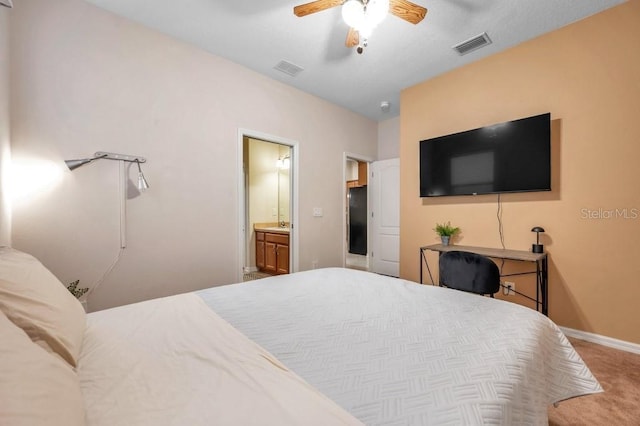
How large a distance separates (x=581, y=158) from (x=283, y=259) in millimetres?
3781

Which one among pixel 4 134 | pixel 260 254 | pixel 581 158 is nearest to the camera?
pixel 4 134

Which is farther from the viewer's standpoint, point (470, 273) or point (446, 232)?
point (446, 232)

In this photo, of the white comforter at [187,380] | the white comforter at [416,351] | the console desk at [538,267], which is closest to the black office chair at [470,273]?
the console desk at [538,267]

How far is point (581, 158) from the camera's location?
2395 millimetres

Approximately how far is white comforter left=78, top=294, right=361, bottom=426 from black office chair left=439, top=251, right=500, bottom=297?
6.05ft

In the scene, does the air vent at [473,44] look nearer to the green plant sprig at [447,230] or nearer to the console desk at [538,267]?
the green plant sprig at [447,230]

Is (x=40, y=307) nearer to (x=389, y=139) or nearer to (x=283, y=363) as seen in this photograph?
(x=283, y=363)

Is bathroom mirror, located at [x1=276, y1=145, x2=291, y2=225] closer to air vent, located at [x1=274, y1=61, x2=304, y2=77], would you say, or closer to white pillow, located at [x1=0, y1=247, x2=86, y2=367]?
air vent, located at [x1=274, y1=61, x2=304, y2=77]

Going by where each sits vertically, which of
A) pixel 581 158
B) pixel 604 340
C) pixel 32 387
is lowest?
pixel 604 340

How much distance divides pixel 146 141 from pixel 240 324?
2.08m

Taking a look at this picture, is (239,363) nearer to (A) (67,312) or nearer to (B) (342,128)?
(A) (67,312)

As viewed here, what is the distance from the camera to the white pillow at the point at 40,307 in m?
0.75

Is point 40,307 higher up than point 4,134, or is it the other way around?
point 4,134

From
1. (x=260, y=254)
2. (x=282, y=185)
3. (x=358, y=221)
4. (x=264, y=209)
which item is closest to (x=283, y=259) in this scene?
(x=260, y=254)
